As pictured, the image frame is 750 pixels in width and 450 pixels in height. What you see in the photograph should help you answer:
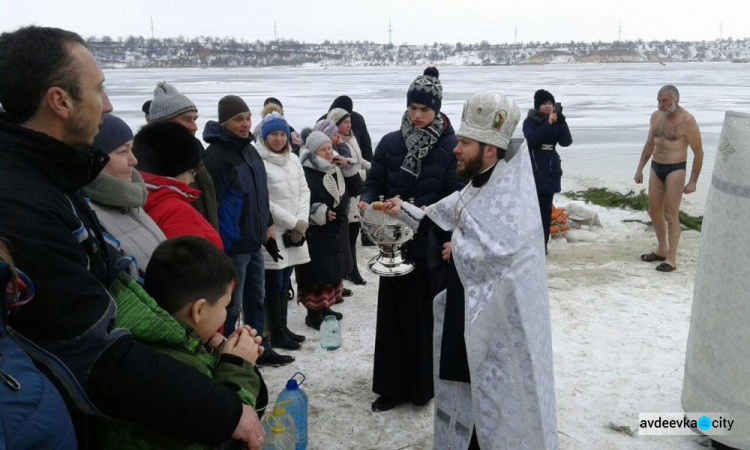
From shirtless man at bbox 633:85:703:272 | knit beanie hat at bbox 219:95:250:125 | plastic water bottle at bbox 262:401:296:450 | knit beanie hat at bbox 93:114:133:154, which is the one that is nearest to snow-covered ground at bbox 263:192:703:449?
shirtless man at bbox 633:85:703:272

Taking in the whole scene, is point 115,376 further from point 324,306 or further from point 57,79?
point 324,306

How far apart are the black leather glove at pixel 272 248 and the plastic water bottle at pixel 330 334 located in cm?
74

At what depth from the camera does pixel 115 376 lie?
5.00 feet

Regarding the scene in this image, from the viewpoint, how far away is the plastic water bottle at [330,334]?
4.89 m

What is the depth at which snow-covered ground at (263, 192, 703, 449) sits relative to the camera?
3.68m

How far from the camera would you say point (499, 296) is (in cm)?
277

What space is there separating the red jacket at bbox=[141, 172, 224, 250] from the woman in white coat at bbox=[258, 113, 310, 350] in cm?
183

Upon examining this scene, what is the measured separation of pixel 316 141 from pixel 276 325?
152cm

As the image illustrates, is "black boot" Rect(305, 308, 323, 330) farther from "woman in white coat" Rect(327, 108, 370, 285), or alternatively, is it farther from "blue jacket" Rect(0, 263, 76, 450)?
"blue jacket" Rect(0, 263, 76, 450)

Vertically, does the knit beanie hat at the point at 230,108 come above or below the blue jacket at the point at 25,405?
above

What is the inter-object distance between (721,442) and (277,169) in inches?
132

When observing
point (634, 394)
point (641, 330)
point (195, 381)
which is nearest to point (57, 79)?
point (195, 381)

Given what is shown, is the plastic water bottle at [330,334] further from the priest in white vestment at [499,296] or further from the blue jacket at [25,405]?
the blue jacket at [25,405]

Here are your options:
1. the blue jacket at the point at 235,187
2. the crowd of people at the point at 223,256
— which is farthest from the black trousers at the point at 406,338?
the blue jacket at the point at 235,187
